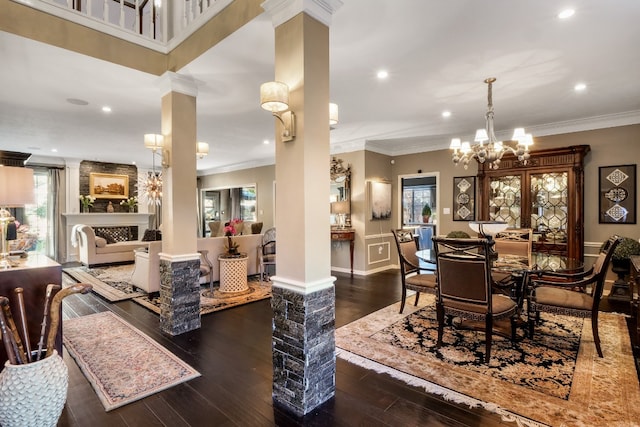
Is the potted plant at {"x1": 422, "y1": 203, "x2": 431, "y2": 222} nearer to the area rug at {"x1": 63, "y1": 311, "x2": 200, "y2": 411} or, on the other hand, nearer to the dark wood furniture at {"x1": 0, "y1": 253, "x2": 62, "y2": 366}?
the area rug at {"x1": 63, "y1": 311, "x2": 200, "y2": 411}

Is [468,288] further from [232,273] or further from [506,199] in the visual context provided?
[506,199]

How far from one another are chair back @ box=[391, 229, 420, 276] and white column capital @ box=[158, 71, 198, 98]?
289 cm

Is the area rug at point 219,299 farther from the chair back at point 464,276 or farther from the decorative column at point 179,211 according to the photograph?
the chair back at point 464,276

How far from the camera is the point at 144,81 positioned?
3.43 m

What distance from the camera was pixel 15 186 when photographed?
241cm

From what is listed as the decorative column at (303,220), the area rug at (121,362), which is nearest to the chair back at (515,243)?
the decorative column at (303,220)

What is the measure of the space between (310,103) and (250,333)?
242 cm

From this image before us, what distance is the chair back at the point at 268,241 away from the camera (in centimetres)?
562

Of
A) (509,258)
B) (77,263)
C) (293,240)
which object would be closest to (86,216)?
(77,263)

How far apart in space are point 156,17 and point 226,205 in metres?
8.63

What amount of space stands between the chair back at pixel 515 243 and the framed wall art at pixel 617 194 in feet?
4.93

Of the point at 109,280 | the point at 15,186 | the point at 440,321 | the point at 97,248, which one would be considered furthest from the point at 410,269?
the point at 97,248

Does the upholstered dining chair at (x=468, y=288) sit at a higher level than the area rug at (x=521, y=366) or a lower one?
higher

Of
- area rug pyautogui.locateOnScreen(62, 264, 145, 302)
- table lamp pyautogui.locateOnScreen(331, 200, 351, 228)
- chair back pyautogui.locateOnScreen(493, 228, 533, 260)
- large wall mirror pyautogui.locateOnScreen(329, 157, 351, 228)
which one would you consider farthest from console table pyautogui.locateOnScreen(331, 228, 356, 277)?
area rug pyautogui.locateOnScreen(62, 264, 145, 302)
